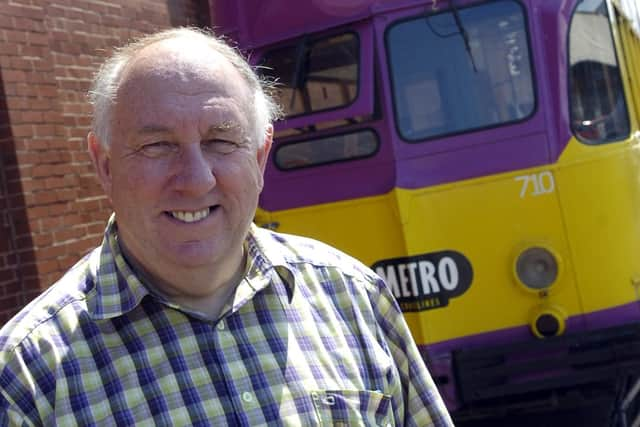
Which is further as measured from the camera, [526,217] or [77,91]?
[77,91]

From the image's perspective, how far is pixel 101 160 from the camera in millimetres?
1902

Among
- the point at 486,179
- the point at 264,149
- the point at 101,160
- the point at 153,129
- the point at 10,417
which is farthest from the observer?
the point at 486,179

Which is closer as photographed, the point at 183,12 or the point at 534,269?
the point at 534,269

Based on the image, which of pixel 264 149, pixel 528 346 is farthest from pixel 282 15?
pixel 264 149

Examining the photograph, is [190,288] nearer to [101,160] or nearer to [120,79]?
[101,160]

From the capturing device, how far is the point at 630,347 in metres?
4.27

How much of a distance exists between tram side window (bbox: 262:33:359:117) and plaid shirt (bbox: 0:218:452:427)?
9.00 ft

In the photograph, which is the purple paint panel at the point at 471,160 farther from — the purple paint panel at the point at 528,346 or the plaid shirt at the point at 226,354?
the plaid shirt at the point at 226,354

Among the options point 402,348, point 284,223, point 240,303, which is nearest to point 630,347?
point 284,223

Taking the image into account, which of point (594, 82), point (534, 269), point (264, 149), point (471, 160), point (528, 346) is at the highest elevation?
point (594, 82)

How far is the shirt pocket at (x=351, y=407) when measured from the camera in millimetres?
1844

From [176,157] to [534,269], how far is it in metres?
2.94

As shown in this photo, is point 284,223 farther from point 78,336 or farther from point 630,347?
point 78,336

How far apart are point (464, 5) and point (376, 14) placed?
17.9 inches
